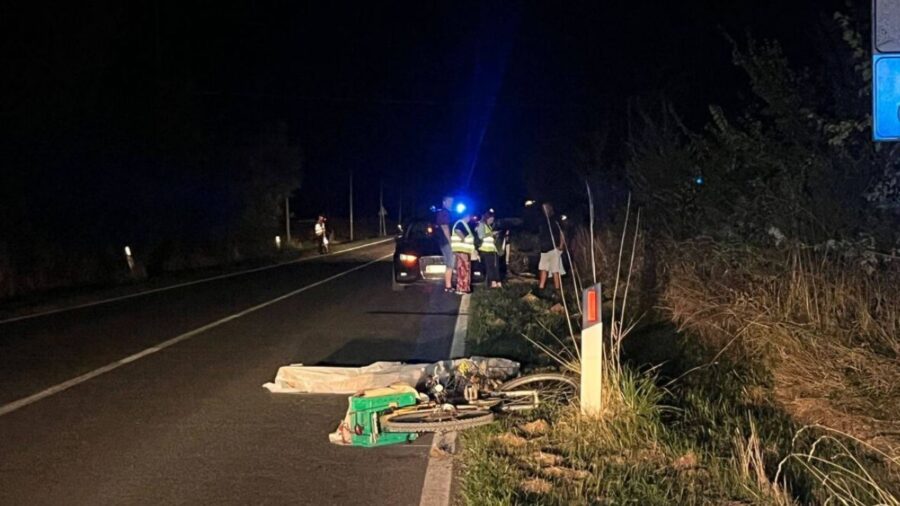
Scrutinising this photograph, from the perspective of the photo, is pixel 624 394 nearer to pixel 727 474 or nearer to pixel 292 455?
pixel 727 474

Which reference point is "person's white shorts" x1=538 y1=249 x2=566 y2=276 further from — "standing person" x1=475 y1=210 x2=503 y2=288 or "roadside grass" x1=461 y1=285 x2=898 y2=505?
"roadside grass" x1=461 y1=285 x2=898 y2=505

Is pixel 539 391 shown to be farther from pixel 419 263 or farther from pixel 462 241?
pixel 419 263

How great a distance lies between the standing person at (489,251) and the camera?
54.6ft

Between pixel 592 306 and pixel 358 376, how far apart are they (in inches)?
114

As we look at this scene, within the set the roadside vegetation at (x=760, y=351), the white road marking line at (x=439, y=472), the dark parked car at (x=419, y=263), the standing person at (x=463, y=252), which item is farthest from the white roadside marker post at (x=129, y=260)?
the white road marking line at (x=439, y=472)

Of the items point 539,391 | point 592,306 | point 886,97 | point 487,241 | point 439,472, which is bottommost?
point 439,472

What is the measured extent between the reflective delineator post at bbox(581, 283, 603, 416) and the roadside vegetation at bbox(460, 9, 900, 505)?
11 cm

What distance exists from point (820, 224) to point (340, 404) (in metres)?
4.59

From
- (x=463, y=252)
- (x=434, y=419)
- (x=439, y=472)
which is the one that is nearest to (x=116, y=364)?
(x=434, y=419)

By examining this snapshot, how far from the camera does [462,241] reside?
15.6 m

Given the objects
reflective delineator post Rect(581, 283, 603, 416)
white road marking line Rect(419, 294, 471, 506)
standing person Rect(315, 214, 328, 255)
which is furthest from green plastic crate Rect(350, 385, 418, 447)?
standing person Rect(315, 214, 328, 255)

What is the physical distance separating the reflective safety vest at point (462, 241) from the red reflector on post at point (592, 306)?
9084 mm

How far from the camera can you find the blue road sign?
13.5ft

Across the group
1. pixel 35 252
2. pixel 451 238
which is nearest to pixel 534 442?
pixel 451 238
